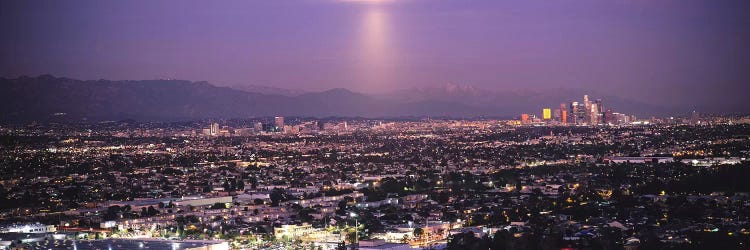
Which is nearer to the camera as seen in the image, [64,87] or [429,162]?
[429,162]

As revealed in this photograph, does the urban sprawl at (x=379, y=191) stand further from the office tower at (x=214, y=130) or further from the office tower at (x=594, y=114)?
the office tower at (x=594, y=114)

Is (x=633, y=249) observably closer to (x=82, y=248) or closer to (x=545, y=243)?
(x=545, y=243)

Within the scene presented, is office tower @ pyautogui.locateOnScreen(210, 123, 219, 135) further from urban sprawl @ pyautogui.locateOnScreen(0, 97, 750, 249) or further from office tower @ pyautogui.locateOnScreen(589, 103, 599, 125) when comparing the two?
office tower @ pyautogui.locateOnScreen(589, 103, 599, 125)

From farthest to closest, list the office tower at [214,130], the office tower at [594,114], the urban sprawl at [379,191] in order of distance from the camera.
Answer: the office tower at [594,114] < the office tower at [214,130] < the urban sprawl at [379,191]

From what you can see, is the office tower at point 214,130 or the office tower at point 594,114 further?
the office tower at point 594,114

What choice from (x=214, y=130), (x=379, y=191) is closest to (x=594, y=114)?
(x=214, y=130)

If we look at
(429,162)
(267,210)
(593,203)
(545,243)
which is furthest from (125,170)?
(545,243)

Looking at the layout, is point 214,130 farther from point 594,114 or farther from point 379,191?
point 379,191

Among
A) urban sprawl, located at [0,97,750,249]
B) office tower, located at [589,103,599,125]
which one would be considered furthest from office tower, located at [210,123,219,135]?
A: office tower, located at [589,103,599,125]

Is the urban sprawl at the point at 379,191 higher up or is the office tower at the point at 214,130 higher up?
the office tower at the point at 214,130

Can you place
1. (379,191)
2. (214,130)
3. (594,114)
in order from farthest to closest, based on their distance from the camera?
(594,114) < (214,130) < (379,191)

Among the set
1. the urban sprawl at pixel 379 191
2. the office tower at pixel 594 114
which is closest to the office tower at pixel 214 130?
the urban sprawl at pixel 379 191
